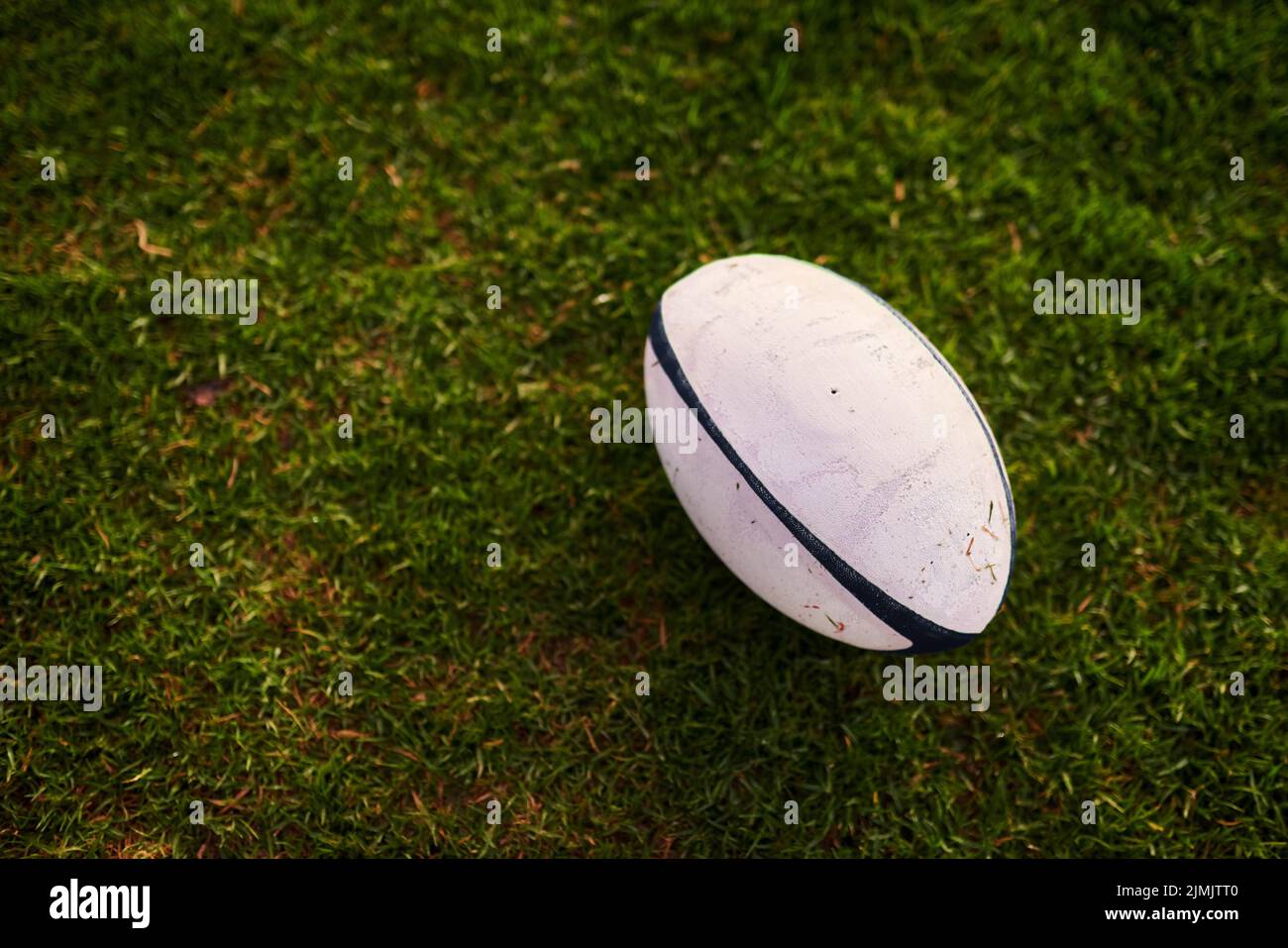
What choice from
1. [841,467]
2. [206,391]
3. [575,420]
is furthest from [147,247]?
[841,467]

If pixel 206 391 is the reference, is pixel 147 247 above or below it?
above

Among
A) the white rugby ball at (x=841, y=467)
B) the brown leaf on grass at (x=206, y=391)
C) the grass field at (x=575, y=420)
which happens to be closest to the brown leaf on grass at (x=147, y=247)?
the grass field at (x=575, y=420)

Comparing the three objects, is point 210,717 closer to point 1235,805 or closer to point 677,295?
point 677,295

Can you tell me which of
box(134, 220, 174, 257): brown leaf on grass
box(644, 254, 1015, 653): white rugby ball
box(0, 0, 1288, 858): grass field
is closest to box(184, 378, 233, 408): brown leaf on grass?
box(0, 0, 1288, 858): grass field

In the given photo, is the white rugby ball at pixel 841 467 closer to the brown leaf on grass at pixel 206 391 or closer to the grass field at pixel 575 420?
the grass field at pixel 575 420

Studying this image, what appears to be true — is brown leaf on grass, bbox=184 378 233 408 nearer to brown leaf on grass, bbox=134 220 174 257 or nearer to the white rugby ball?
brown leaf on grass, bbox=134 220 174 257

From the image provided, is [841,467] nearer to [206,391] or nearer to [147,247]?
[206,391]

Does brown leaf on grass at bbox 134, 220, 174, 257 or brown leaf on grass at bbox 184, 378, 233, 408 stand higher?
brown leaf on grass at bbox 134, 220, 174, 257
